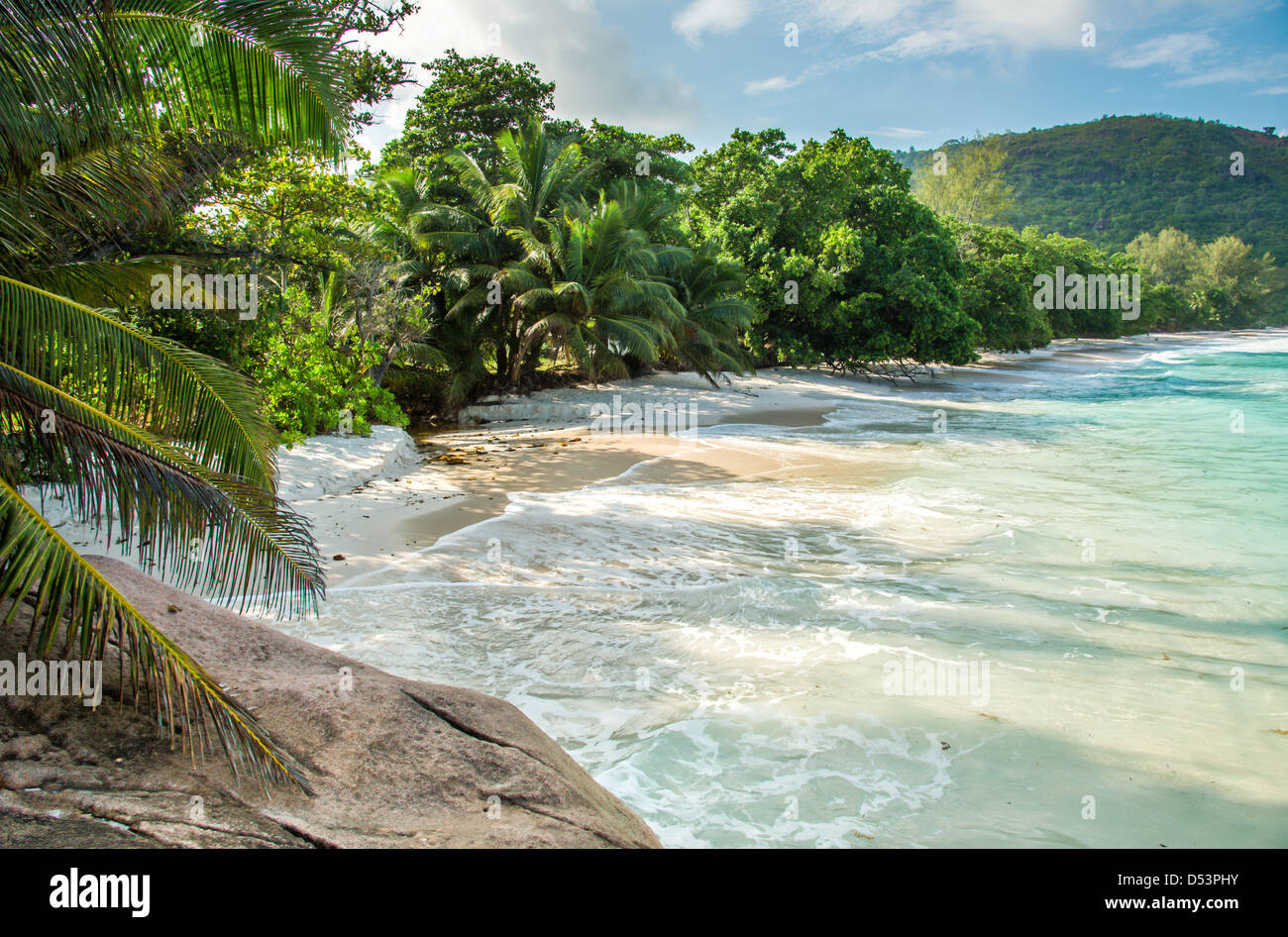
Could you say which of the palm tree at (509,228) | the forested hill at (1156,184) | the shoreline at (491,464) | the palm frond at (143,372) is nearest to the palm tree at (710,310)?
the shoreline at (491,464)

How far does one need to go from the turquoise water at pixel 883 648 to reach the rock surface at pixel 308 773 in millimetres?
1348

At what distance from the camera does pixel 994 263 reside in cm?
3997

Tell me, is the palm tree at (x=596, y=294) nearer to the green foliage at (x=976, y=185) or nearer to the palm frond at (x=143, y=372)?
the palm frond at (x=143, y=372)

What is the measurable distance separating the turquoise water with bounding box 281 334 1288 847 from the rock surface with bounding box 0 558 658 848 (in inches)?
53.1

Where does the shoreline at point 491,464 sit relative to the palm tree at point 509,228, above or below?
below

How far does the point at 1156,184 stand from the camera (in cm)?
11400

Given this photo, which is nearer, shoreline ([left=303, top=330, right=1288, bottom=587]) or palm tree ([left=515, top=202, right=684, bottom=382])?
shoreline ([left=303, top=330, right=1288, bottom=587])

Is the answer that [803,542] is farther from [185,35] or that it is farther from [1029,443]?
[1029,443]

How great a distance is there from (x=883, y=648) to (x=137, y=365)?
5.48m

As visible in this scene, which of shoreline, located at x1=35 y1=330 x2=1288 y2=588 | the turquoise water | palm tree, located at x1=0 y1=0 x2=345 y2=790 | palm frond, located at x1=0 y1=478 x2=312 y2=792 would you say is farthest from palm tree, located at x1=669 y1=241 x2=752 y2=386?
palm frond, located at x1=0 y1=478 x2=312 y2=792

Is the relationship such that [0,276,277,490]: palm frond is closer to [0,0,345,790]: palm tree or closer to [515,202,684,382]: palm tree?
[0,0,345,790]: palm tree

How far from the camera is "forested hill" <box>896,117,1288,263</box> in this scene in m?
105

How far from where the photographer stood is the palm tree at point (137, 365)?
2.64 metres
